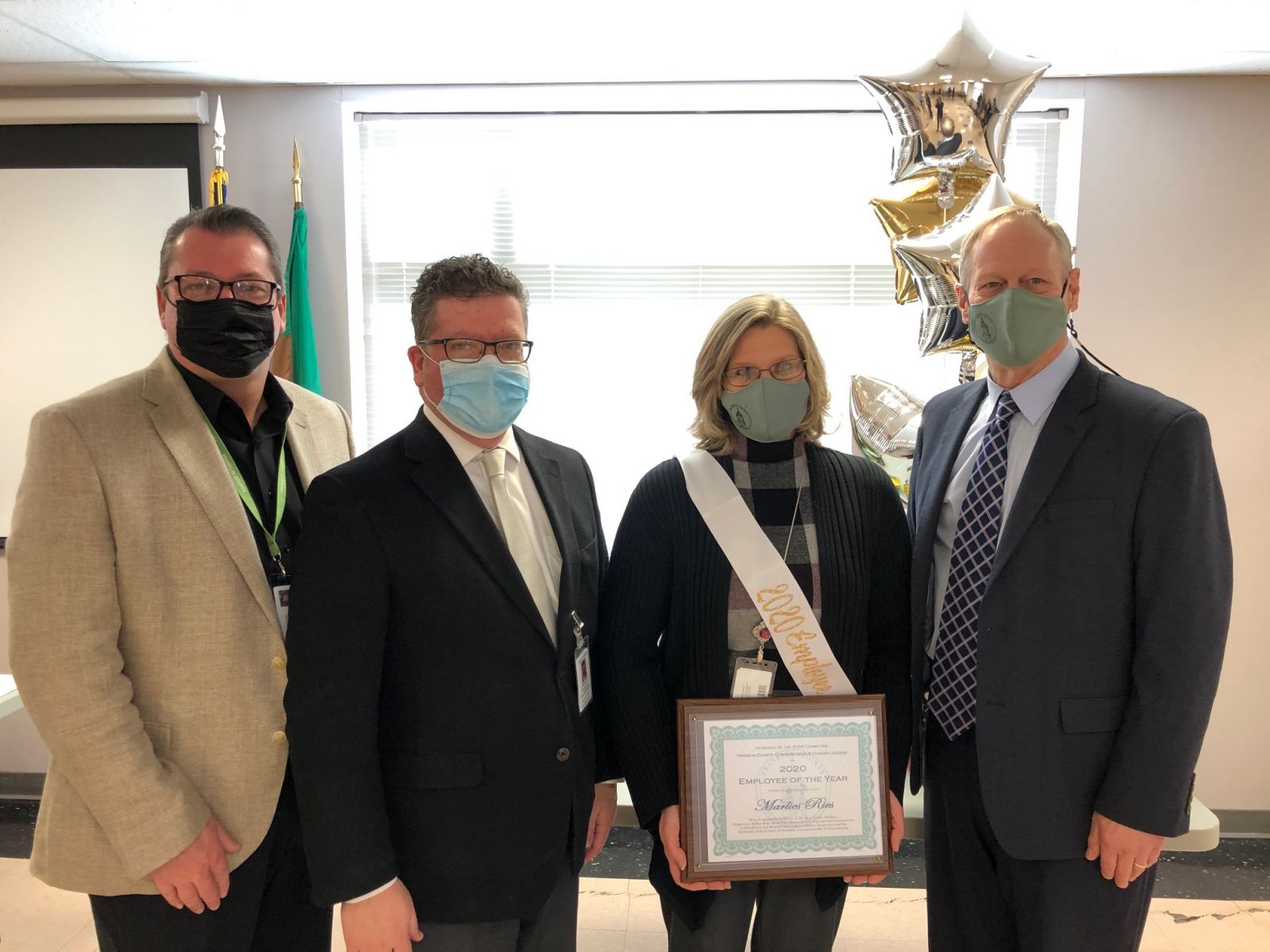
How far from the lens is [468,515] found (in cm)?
146

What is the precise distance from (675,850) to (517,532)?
25.6 inches

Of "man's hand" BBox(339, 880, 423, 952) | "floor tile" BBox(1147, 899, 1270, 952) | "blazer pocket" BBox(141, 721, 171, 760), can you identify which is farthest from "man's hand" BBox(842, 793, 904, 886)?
"floor tile" BBox(1147, 899, 1270, 952)

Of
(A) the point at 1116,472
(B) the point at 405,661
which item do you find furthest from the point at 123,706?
(A) the point at 1116,472

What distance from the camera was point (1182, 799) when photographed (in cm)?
152

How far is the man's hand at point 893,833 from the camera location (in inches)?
63.1

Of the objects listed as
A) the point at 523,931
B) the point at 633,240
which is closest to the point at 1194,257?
the point at 633,240

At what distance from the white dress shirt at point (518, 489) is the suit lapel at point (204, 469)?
378 mm

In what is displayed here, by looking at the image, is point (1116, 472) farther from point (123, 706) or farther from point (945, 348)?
point (123, 706)

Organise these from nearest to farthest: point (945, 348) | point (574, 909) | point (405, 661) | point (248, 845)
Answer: point (405, 661)
point (248, 845)
point (574, 909)
point (945, 348)

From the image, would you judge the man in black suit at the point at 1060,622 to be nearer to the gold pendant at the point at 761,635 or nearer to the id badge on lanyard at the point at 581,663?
the gold pendant at the point at 761,635

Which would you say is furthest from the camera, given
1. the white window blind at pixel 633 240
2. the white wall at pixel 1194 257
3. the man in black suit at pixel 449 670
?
the white window blind at pixel 633 240

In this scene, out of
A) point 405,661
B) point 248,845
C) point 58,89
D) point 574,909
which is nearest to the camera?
point 405,661

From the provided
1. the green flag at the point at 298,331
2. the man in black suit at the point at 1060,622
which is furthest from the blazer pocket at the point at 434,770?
the green flag at the point at 298,331

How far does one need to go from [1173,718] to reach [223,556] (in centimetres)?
168
